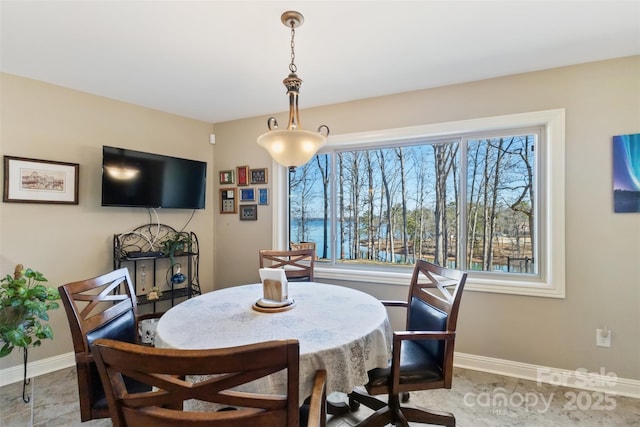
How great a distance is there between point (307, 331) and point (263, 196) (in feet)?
7.91

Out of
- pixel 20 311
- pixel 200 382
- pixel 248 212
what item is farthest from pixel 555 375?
pixel 20 311

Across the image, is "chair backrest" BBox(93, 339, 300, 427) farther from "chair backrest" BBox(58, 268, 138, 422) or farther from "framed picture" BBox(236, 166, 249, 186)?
"framed picture" BBox(236, 166, 249, 186)

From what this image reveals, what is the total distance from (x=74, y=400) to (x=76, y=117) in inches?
92.6

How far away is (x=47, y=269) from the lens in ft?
8.73

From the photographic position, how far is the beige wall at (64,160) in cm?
249

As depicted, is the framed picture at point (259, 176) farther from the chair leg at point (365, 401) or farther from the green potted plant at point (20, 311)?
the chair leg at point (365, 401)

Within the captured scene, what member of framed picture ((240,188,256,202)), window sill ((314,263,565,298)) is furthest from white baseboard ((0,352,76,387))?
window sill ((314,263,565,298))

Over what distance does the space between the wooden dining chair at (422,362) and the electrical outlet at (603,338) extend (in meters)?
1.41

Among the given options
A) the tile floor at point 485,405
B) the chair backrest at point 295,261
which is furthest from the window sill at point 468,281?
the tile floor at point 485,405

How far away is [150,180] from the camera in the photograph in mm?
3150

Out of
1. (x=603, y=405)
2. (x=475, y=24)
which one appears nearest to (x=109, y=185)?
(x=475, y=24)

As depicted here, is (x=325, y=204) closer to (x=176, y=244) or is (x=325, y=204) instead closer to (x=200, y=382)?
(x=176, y=244)

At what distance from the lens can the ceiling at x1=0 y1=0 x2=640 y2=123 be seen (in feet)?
5.72

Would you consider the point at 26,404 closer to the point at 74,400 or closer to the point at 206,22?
the point at 74,400
